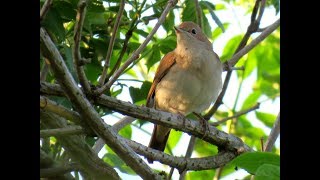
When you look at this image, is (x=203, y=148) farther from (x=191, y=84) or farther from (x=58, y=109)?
(x=58, y=109)

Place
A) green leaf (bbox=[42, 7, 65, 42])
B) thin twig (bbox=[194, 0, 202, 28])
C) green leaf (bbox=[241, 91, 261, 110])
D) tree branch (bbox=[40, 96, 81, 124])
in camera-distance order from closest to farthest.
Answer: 1. tree branch (bbox=[40, 96, 81, 124])
2. green leaf (bbox=[42, 7, 65, 42])
3. thin twig (bbox=[194, 0, 202, 28])
4. green leaf (bbox=[241, 91, 261, 110])

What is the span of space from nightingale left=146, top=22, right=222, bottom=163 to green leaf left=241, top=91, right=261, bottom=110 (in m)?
1.07

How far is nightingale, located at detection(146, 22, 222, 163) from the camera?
5621mm

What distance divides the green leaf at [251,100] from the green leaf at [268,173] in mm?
4469

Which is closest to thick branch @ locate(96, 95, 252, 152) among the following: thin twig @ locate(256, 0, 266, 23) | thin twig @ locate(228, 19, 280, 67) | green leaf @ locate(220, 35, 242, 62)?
thin twig @ locate(228, 19, 280, 67)

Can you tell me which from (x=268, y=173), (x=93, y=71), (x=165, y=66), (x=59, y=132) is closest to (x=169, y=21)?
(x=165, y=66)

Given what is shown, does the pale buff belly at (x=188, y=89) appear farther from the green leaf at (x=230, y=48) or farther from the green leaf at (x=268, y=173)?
the green leaf at (x=268, y=173)

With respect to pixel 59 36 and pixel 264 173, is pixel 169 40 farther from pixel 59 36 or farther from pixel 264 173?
pixel 264 173

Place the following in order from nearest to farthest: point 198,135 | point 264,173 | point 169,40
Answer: point 264,173, point 198,135, point 169,40

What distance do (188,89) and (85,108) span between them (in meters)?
2.67

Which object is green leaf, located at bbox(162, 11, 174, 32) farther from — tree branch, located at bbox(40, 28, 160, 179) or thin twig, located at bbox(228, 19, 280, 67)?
tree branch, located at bbox(40, 28, 160, 179)
